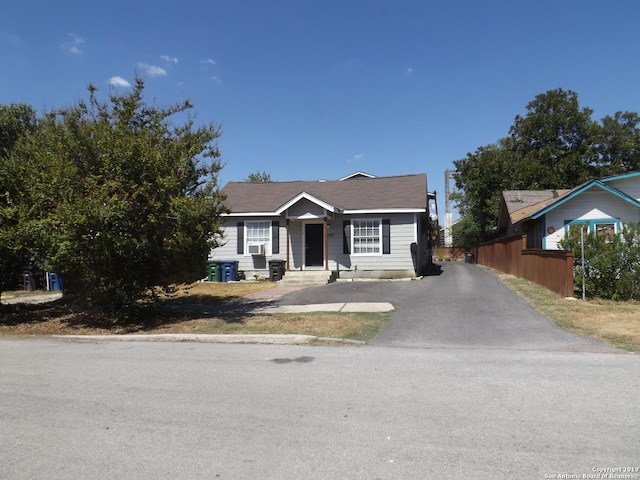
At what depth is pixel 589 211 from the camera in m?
19.6

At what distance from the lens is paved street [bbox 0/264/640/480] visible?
3.72m

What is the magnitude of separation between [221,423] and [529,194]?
29682 mm

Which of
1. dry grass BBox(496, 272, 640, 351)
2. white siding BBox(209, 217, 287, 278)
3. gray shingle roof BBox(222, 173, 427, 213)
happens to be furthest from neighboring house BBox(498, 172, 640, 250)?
white siding BBox(209, 217, 287, 278)

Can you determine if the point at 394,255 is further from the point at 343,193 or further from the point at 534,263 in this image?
the point at 534,263

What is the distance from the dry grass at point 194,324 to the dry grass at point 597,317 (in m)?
3.92

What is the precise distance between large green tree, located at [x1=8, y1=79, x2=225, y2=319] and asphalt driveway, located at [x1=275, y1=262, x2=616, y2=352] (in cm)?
419

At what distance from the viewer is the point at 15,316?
12.8 meters

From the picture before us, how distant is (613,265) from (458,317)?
17.0ft

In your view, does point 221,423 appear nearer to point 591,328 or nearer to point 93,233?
point 93,233

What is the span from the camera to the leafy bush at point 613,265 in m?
12.6

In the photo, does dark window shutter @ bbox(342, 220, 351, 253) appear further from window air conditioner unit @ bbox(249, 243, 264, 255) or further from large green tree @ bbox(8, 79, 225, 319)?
large green tree @ bbox(8, 79, 225, 319)

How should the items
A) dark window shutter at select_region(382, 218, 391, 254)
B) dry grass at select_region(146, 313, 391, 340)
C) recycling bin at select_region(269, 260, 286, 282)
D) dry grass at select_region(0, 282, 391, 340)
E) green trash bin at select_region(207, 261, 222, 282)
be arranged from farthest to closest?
green trash bin at select_region(207, 261, 222, 282) → recycling bin at select_region(269, 260, 286, 282) → dark window shutter at select_region(382, 218, 391, 254) → dry grass at select_region(0, 282, 391, 340) → dry grass at select_region(146, 313, 391, 340)

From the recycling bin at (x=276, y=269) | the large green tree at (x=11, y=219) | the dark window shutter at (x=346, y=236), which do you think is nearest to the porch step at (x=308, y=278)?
the recycling bin at (x=276, y=269)

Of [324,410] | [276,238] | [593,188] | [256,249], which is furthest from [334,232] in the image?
[324,410]
